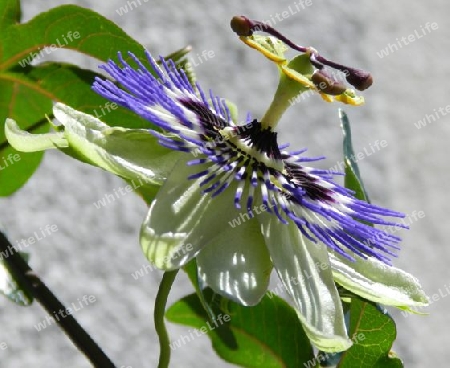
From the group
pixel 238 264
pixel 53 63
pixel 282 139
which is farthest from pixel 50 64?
pixel 282 139

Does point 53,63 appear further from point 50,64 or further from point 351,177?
point 351,177

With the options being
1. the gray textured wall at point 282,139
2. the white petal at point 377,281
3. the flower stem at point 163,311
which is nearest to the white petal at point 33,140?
the flower stem at point 163,311

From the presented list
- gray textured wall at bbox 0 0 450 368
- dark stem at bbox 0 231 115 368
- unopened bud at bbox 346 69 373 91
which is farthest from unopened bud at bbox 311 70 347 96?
gray textured wall at bbox 0 0 450 368

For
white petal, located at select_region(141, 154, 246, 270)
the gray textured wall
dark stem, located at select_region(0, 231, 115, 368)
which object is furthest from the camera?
the gray textured wall

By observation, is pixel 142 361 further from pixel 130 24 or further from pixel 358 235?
pixel 358 235

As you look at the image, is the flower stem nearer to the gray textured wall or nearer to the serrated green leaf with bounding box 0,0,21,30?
the serrated green leaf with bounding box 0,0,21,30
